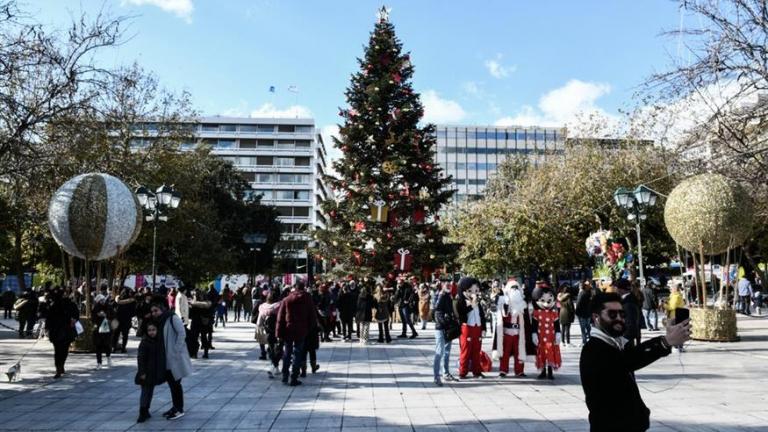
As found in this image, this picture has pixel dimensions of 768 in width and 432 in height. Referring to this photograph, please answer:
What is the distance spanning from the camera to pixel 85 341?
52.1 feet

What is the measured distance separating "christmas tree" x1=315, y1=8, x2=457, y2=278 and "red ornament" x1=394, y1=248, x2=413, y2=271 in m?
0.04

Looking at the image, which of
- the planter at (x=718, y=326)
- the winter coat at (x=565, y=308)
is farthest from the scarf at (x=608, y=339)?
the planter at (x=718, y=326)

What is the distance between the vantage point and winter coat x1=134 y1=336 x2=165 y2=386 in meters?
8.01

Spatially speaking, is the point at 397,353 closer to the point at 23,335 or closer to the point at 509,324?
the point at 509,324

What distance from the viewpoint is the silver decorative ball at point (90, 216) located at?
502 inches

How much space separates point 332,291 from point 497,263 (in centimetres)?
2001

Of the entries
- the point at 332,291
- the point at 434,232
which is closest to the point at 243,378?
the point at 332,291

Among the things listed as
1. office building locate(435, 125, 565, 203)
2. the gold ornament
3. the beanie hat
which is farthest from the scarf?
office building locate(435, 125, 565, 203)

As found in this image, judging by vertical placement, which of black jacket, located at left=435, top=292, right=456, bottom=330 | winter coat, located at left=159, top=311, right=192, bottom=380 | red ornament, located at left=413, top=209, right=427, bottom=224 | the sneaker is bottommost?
the sneaker

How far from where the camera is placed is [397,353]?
15.6 metres

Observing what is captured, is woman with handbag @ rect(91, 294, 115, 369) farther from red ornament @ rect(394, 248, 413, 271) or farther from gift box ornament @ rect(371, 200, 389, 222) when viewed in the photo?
gift box ornament @ rect(371, 200, 389, 222)

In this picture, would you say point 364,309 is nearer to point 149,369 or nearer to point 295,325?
point 295,325

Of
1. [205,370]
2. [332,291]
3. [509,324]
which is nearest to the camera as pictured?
[509,324]

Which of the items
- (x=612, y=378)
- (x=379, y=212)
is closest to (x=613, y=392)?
(x=612, y=378)
